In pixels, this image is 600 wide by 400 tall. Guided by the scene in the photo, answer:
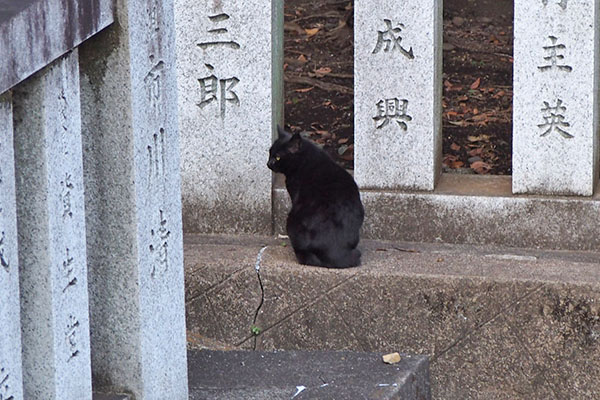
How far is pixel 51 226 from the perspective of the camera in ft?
8.61

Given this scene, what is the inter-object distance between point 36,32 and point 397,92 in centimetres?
401

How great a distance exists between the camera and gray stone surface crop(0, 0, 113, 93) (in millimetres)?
2322

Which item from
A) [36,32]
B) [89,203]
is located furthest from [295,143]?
[36,32]

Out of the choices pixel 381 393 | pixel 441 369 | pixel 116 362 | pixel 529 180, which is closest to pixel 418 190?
pixel 529 180

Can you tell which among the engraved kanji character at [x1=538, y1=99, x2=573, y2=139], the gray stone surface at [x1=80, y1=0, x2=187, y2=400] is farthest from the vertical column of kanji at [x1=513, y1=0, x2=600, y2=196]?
the gray stone surface at [x1=80, y1=0, x2=187, y2=400]

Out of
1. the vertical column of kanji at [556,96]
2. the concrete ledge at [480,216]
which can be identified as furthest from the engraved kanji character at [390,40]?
the concrete ledge at [480,216]

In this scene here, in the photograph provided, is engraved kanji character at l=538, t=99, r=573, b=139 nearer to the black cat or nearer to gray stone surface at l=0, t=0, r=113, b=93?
the black cat

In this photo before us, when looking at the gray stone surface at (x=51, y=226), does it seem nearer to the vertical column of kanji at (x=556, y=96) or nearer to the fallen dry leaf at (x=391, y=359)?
the fallen dry leaf at (x=391, y=359)

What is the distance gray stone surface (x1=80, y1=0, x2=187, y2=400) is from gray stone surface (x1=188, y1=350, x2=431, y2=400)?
531 mm

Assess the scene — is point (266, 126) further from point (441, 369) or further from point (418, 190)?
point (441, 369)

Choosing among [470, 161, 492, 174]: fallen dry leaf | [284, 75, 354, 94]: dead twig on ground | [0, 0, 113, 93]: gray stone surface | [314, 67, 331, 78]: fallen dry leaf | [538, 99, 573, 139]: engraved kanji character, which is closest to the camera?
[0, 0, 113, 93]: gray stone surface

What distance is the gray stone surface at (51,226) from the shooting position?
259 cm

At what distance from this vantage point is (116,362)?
3.16 metres

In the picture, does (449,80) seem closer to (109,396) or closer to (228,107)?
(228,107)
